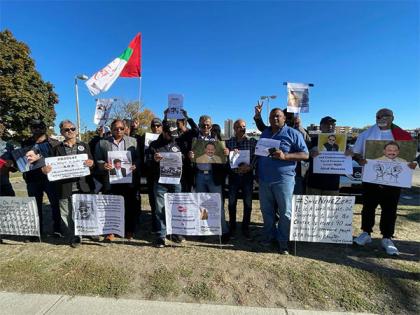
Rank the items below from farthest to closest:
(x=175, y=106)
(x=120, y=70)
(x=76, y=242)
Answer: (x=120, y=70) → (x=175, y=106) → (x=76, y=242)

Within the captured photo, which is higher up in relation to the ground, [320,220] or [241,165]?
[241,165]

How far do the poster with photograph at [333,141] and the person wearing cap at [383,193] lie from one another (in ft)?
0.74

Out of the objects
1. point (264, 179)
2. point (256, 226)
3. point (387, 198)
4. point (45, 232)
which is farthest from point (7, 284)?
point (387, 198)

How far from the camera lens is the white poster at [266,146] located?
414 cm

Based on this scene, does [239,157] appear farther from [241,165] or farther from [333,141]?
[333,141]

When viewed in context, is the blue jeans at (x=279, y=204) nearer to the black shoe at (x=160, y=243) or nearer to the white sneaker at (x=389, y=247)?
the white sneaker at (x=389, y=247)

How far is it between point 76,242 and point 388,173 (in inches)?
195

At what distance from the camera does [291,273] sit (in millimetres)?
3668

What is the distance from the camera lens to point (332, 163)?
4512mm

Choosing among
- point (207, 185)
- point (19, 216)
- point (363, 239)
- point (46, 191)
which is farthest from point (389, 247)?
point (19, 216)

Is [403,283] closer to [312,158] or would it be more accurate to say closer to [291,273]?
[291,273]

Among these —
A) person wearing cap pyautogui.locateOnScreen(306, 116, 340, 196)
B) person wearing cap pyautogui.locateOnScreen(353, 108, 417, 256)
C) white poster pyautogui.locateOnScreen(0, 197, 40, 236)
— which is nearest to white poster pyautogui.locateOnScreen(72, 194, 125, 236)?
white poster pyautogui.locateOnScreen(0, 197, 40, 236)

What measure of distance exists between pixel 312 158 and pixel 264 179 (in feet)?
3.13

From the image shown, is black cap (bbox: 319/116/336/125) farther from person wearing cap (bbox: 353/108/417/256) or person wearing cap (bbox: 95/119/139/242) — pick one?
person wearing cap (bbox: 95/119/139/242)
